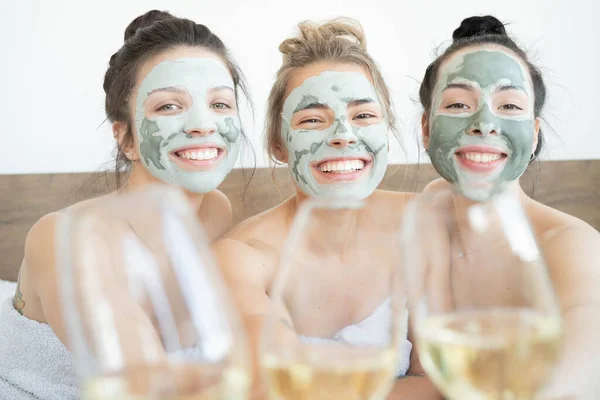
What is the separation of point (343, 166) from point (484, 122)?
9.0 inches

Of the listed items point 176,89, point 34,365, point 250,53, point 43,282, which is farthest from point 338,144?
point 250,53

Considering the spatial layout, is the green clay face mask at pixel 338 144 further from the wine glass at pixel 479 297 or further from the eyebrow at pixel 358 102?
the wine glass at pixel 479 297

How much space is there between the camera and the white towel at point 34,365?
1.17 metres

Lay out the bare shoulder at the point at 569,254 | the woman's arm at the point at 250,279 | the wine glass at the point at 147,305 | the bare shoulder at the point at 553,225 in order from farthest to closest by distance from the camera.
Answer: the bare shoulder at the point at 553,225 < the bare shoulder at the point at 569,254 < the woman's arm at the point at 250,279 < the wine glass at the point at 147,305

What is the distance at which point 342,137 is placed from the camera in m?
1.14

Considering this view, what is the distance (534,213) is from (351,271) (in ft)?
2.28

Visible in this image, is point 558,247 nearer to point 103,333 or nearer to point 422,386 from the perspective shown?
point 422,386

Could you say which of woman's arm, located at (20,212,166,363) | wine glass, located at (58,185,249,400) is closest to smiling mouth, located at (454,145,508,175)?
woman's arm, located at (20,212,166,363)

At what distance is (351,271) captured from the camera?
1.63ft

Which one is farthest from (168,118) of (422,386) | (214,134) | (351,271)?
(351,271)

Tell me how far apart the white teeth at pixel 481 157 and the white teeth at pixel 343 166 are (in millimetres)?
165

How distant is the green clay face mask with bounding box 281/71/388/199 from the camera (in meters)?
1.15

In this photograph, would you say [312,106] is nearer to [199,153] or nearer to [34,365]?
[199,153]

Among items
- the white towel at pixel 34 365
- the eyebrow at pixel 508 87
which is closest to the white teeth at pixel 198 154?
the white towel at pixel 34 365
